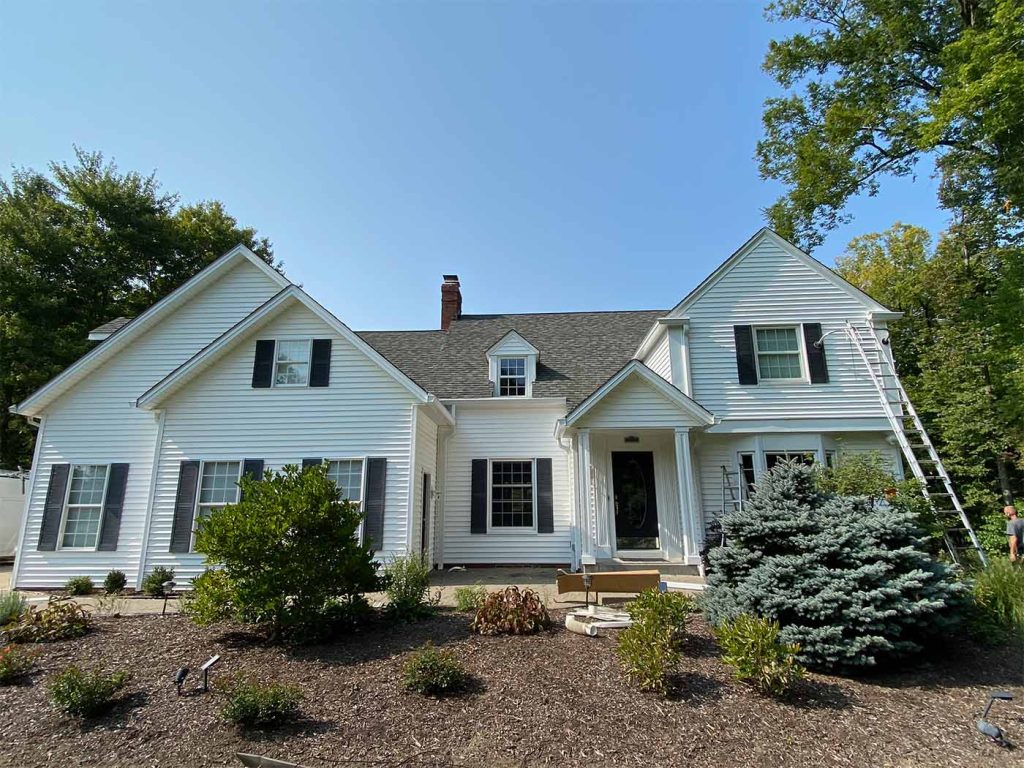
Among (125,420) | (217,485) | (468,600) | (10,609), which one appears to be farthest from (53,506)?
(468,600)

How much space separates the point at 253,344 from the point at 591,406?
7.79 metres

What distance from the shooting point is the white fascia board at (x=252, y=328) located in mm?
11227

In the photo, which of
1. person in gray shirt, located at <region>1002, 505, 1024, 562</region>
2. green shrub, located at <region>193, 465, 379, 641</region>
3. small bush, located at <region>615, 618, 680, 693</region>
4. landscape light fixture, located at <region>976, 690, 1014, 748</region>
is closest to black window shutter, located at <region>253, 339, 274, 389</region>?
green shrub, located at <region>193, 465, 379, 641</region>

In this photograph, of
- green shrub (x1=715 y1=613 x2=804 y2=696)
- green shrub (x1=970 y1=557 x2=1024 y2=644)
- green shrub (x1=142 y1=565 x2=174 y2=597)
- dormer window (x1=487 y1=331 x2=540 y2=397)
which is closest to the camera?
green shrub (x1=715 y1=613 x2=804 y2=696)

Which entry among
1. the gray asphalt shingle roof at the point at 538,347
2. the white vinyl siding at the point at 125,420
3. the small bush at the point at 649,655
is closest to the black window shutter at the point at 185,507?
the white vinyl siding at the point at 125,420

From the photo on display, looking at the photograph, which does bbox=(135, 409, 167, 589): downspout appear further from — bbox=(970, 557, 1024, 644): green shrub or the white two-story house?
bbox=(970, 557, 1024, 644): green shrub

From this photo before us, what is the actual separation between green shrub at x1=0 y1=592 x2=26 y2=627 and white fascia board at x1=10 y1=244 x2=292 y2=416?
Result: 5.64 meters

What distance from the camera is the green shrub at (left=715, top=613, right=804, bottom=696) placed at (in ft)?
16.0

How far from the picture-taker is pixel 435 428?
13.2 m

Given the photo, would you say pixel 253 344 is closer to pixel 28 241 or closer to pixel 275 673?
pixel 275 673

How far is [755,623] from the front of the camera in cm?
528

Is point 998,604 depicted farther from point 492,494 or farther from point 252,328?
point 252,328

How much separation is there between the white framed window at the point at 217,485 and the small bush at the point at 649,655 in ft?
29.6

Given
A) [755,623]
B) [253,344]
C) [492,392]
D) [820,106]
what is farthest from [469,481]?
[820,106]
